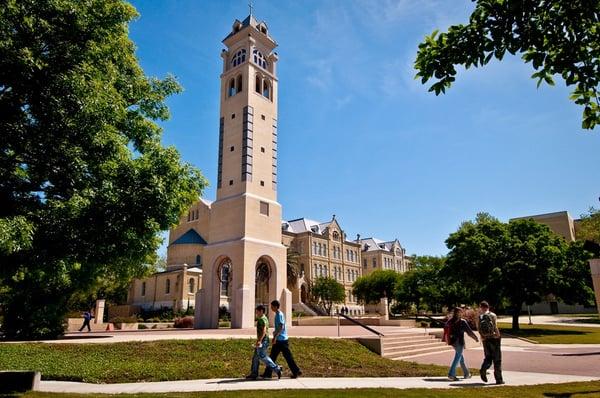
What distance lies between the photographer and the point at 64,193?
884cm

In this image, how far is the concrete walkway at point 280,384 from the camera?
9.09 metres

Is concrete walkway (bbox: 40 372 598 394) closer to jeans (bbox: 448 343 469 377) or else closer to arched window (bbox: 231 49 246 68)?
jeans (bbox: 448 343 469 377)

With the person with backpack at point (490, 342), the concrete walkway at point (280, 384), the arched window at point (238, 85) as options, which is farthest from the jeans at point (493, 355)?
the arched window at point (238, 85)

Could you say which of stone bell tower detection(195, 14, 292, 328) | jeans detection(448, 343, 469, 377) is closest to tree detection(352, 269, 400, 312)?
stone bell tower detection(195, 14, 292, 328)

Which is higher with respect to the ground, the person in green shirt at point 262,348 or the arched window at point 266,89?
the arched window at point 266,89

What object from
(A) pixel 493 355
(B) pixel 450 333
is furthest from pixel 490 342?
(B) pixel 450 333

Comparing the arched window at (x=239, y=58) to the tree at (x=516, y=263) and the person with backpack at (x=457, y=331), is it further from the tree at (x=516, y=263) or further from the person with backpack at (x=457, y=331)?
the person with backpack at (x=457, y=331)

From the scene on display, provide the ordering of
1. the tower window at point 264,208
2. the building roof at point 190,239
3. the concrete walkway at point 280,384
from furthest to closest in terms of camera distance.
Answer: the building roof at point 190,239 < the tower window at point 264,208 < the concrete walkway at point 280,384

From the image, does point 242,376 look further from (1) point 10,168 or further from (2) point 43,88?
(2) point 43,88

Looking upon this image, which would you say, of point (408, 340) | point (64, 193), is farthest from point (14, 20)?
point (408, 340)

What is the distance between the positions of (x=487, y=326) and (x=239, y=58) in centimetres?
2885

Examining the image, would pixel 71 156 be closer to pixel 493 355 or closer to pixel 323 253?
pixel 493 355

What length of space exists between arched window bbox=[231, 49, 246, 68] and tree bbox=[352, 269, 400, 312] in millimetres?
45485

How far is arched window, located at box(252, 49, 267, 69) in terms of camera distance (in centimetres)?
3353
